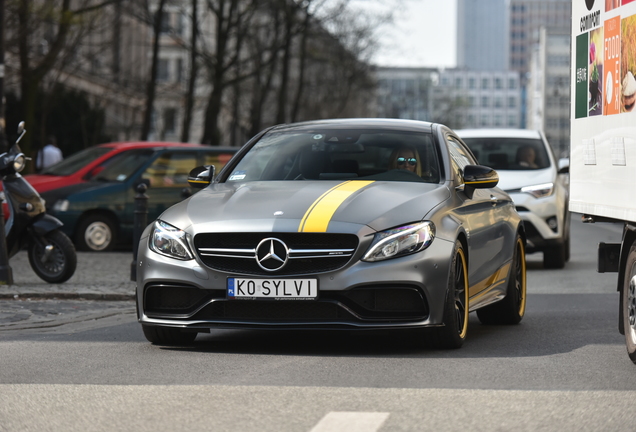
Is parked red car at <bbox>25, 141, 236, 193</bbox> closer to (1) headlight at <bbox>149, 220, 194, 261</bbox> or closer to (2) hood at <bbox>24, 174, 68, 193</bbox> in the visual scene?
(2) hood at <bbox>24, 174, 68, 193</bbox>

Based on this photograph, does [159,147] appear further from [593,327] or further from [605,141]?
[605,141]

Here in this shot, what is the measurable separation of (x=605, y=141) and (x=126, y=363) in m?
3.12

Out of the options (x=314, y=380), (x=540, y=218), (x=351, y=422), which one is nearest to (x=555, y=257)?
(x=540, y=218)

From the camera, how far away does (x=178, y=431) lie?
5086 mm

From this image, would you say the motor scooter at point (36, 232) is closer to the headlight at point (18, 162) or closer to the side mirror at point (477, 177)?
the headlight at point (18, 162)

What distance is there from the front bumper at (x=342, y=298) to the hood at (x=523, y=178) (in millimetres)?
8593

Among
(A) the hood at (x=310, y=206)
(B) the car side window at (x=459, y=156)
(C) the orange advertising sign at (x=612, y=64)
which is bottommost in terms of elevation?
(A) the hood at (x=310, y=206)

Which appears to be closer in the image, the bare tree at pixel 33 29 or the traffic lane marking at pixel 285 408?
the traffic lane marking at pixel 285 408

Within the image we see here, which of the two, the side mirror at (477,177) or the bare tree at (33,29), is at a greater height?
the bare tree at (33,29)

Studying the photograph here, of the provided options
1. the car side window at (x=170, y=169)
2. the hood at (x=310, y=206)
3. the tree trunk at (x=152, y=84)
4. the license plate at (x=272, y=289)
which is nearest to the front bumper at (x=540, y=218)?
the car side window at (x=170, y=169)

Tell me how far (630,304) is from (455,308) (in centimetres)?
102

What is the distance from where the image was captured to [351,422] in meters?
5.24

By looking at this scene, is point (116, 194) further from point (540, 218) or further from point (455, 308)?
point (455, 308)

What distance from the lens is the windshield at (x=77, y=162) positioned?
18.5 m
